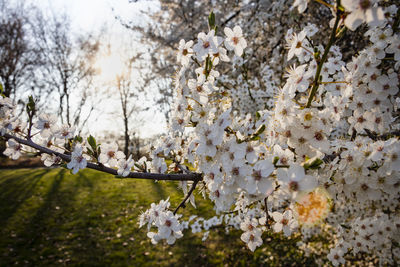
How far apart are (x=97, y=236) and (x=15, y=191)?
5294 mm

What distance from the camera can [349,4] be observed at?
2.94ft

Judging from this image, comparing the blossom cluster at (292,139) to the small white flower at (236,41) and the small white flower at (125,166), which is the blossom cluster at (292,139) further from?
the small white flower at (125,166)

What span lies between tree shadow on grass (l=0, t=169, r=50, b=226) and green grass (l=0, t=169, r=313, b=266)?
28 mm

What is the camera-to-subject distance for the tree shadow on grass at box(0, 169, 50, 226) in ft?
26.0

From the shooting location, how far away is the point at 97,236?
270 inches

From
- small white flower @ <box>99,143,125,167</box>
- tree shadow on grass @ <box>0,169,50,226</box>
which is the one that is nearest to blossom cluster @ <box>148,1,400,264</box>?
small white flower @ <box>99,143,125,167</box>

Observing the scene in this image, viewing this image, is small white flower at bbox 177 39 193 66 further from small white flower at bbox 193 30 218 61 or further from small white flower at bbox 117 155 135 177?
small white flower at bbox 117 155 135 177


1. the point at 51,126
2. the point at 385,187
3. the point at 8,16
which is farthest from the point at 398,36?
the point at 8,16

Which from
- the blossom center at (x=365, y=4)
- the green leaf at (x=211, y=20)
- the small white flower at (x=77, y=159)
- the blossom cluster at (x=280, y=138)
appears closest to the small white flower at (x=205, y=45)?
the blossom cluster at (x=280, y=138)

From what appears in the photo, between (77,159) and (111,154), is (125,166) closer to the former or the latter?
(111,154)

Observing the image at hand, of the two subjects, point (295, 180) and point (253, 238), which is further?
point (253, 238)

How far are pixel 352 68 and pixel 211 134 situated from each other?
1156mm

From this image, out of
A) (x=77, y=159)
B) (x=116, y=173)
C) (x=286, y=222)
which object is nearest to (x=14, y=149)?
(x=77, y=159)

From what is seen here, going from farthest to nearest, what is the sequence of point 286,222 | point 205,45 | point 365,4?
point 286,222
point 205,45
point 365,4
